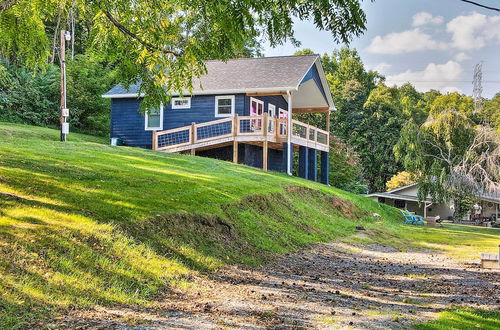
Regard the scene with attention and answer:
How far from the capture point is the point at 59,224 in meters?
7.00

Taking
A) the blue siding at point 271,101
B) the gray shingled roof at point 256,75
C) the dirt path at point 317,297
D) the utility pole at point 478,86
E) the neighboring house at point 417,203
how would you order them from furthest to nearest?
1. the utility pole at point 478,86
2. the neighboring house at point 417,203
3. the blue siding at point 271,101
4. the gray shingled roof at point 256,75
5. the dirt path at point 317,297

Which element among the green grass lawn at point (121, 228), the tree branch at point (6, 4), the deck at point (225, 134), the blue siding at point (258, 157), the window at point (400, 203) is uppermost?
the tree branch at point (6, 4)

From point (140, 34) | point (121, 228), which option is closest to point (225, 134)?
point (140, 34)

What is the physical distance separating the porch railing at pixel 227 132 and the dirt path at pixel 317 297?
12384 mm

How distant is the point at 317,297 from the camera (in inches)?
278

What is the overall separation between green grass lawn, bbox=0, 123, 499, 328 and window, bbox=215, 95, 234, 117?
9.37 metres

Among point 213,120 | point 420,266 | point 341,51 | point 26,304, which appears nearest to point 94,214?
point 26,304

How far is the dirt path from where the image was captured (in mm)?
5398

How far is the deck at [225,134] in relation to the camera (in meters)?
23.4

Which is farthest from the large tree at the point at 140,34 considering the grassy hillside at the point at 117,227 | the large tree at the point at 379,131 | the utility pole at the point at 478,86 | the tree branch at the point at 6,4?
the utility pole at the point at 478,86

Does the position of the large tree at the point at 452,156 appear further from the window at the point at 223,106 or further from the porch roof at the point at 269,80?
the window at the point at 223,106

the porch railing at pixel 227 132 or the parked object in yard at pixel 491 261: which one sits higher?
the porch railing at pixel 227 132

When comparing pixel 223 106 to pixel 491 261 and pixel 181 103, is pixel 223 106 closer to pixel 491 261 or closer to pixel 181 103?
pixel 181 103

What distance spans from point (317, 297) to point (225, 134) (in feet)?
57.7
